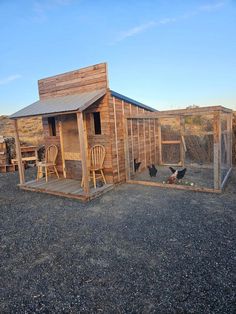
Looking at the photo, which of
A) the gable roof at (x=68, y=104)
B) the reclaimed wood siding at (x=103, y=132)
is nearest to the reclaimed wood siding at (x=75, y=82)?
the gable roof at (x=68, y=104)

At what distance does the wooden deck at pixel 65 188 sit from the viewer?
5.58 m

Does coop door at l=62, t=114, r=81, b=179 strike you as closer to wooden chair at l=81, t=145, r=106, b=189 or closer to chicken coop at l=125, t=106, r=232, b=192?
wooden chair at l=81, t=145, r=106, b=189

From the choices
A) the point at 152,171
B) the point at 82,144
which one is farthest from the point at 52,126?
the point at 152,171

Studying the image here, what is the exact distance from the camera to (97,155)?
21.4ft

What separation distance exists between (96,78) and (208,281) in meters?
5.71

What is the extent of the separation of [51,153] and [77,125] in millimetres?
1653

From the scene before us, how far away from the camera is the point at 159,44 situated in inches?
364

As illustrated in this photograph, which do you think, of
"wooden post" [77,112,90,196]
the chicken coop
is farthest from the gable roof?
the chicken coop

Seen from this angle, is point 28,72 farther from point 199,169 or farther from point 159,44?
point 199,169

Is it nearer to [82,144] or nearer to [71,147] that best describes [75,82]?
[71,147]

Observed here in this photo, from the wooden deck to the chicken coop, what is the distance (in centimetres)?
157

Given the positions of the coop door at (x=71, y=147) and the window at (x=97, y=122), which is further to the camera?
the coop door at (x=71, y=147)

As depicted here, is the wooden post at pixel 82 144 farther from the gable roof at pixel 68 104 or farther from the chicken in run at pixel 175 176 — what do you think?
the chicken in run at pixel 175 176

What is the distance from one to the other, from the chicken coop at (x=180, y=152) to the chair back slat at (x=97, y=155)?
88 cm
